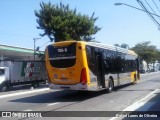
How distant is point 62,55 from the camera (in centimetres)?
1827

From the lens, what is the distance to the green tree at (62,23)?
1497 inches

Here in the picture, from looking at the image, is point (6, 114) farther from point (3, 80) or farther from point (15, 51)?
point (15, 51)

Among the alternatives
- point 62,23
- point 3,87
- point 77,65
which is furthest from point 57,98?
point 62,23

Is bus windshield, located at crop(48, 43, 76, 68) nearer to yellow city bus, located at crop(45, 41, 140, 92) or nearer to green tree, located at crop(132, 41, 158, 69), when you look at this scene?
yellow city bus, located at crop(45, 41, 140, 92)

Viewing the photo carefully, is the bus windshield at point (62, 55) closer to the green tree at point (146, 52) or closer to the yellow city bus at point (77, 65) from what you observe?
the yellow city bus at point (77, 65)

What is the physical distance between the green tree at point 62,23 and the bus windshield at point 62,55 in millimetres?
19034

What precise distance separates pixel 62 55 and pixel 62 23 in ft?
65.6

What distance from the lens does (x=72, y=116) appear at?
12133mm

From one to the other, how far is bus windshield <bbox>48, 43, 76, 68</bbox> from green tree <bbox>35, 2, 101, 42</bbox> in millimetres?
19034

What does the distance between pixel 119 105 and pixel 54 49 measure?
5310 mm

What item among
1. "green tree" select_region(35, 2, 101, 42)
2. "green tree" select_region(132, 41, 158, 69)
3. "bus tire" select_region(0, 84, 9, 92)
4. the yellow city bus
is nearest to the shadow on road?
Answer: the yellow city bus

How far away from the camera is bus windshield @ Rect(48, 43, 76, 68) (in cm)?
1789

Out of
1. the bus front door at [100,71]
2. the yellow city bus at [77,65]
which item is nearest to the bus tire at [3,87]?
the yellow city bus at [77,65]

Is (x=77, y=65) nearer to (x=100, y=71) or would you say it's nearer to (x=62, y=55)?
(x=62, y=55)
